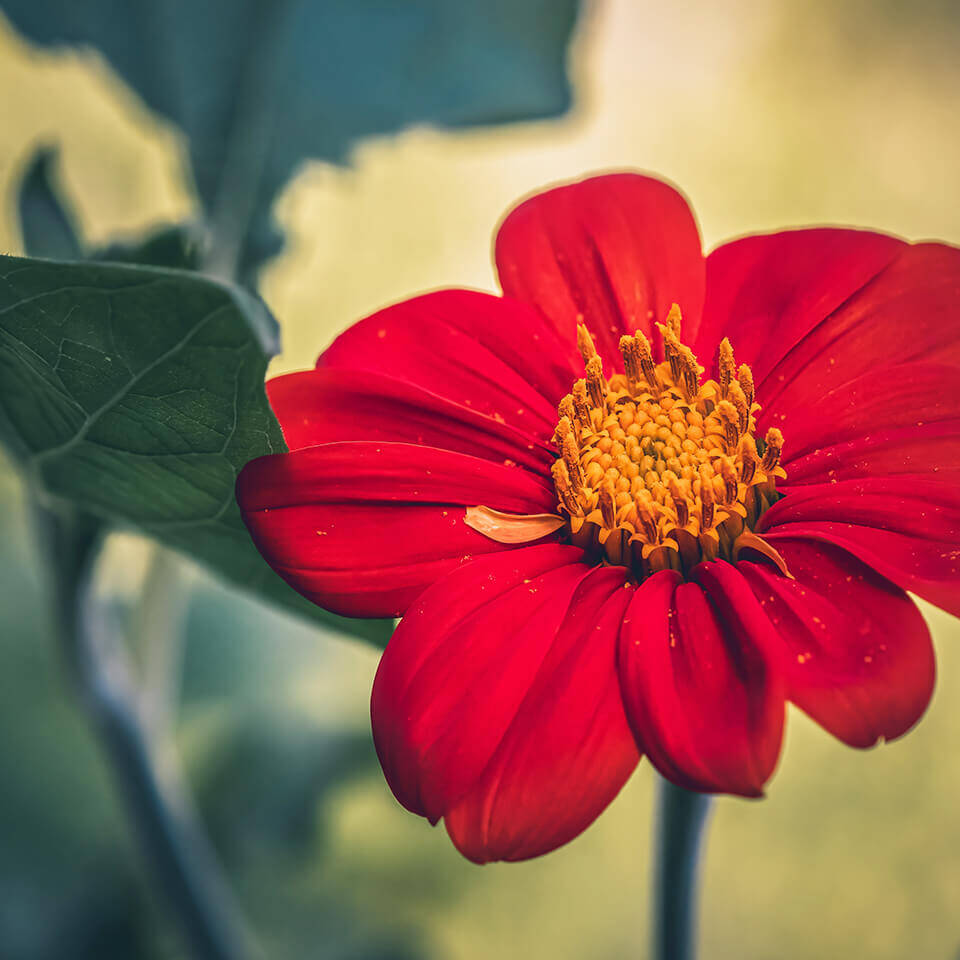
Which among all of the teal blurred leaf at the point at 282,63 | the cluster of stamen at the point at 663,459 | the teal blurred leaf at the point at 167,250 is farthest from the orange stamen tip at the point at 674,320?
the teal blurred leaf at the point at 282,63

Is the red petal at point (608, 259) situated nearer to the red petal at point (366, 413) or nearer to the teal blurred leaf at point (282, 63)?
the red petal at point (366, 413)

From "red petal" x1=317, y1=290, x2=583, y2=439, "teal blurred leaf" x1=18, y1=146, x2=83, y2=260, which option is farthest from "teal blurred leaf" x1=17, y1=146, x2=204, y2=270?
"red petal" x1=317, y1=290, x2=583, y2=439

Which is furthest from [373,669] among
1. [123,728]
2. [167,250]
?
[167,250]

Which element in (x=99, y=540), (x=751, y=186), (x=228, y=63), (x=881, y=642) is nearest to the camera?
(x=881, y=642)

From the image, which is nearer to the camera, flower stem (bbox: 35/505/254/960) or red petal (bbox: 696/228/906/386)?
red petal (bbox: 696/228/906/386)

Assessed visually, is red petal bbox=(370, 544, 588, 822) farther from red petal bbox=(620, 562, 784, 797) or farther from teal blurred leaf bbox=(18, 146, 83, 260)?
teal blurred leaf bbox=(18, 146, 83, 260)

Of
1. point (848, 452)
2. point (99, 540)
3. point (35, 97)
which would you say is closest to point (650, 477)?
point (848, 452)

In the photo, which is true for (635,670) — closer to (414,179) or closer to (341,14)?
(341,14)

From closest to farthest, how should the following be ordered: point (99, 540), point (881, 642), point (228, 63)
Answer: point (881, 642)
point (99, 540)
point (228, 63)
